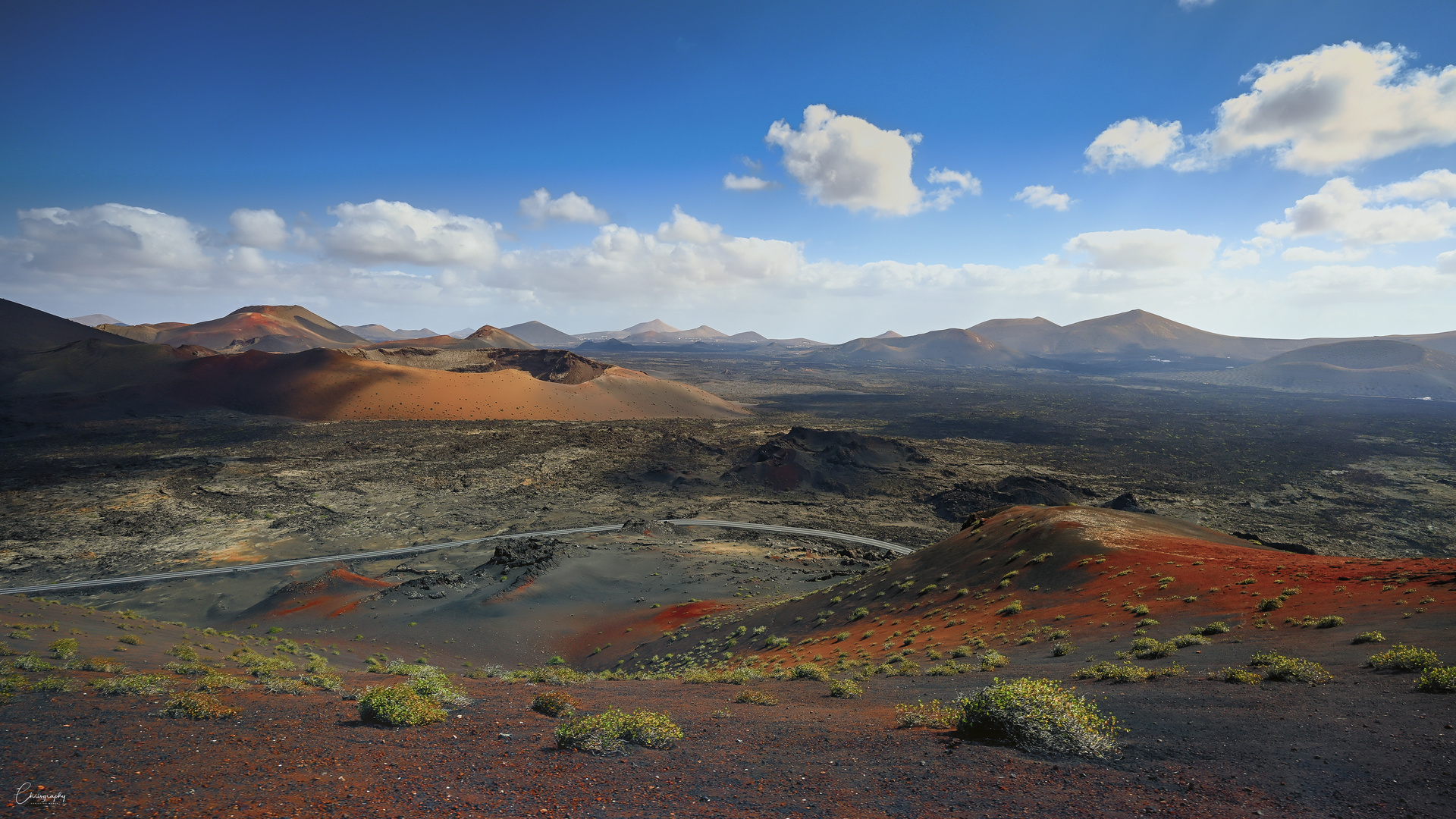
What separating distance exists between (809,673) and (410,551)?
32741 millimetres

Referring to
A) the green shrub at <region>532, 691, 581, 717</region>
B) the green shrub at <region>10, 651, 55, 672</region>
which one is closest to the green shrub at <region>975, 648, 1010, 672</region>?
the green shrub at <region>532, 691, 581, 717</region>

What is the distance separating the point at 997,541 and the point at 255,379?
11328 cm

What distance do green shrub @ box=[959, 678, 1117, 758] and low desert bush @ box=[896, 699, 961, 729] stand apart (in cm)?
46

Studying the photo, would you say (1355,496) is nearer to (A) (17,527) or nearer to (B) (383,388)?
(A) (17,527)

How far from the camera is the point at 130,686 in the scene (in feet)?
31.5

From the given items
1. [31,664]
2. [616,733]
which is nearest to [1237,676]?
[616,733]

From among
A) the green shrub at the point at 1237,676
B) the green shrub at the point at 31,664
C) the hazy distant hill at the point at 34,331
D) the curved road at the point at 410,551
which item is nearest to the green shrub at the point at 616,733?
the green shrub at the point at 1237,676

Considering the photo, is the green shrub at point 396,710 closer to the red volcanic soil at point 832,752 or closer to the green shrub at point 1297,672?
the red volcanic soil at point 832,752

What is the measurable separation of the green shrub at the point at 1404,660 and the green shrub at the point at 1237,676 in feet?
5.72

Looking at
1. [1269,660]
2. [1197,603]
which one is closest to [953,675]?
[1269,660]

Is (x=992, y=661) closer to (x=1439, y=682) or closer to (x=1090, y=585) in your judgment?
(x=1439, y=682)

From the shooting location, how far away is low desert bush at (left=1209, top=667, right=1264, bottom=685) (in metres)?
9.83

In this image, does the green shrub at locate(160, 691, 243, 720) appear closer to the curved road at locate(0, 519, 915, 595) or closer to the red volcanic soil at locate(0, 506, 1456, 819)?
the red volcanic soil at locate(0, 506, 1456, 819)

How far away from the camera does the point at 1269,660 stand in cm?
1048
